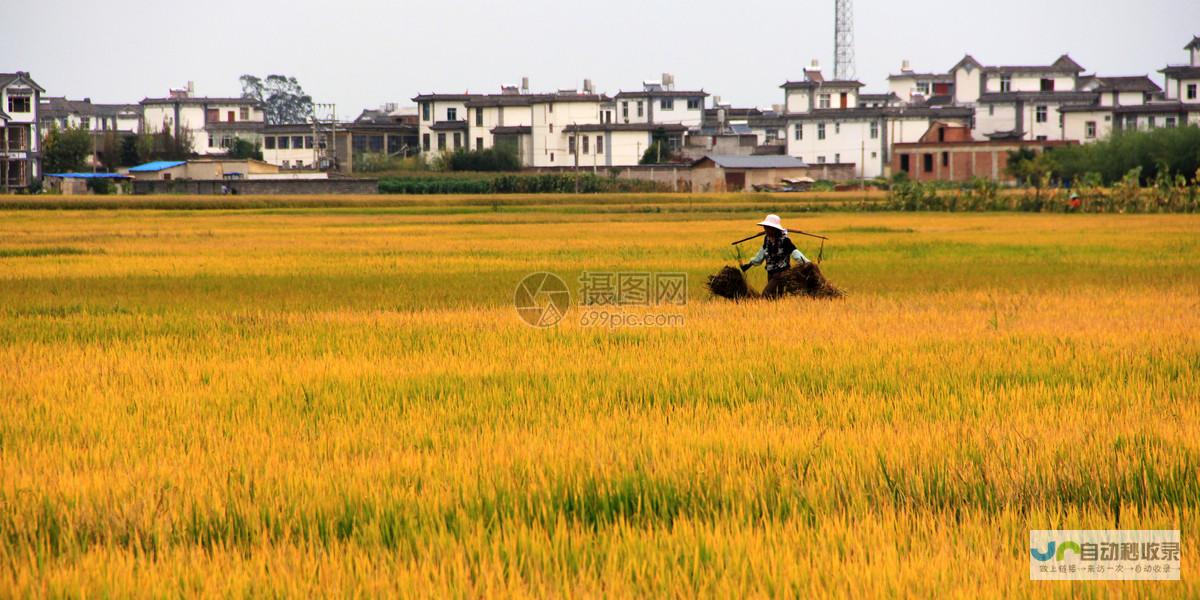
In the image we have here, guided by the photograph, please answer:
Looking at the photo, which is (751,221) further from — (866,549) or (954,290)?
(866,549)

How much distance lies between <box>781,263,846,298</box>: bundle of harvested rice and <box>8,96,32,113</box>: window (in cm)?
7631

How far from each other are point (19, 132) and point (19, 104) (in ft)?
6.71

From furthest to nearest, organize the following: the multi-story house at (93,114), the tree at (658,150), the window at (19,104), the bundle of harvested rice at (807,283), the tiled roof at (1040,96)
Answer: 1. the multi-story house at (93,114)
2. the tiled roof at (1040,96)
3. the tree at (658,150)
4. the window at (19,104)
5. the bundle of harvested rice at (807,283)

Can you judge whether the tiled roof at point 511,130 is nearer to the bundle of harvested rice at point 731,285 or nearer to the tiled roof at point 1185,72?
the tiled roof at point 1185,72

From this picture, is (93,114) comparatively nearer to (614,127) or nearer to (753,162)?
(614,127)

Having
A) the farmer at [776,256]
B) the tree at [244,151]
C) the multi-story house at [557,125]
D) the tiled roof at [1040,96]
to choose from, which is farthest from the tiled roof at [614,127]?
the farmer at [776,256]

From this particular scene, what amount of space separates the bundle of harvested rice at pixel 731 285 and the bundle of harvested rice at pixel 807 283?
1.57 feet

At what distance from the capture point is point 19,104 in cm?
7975

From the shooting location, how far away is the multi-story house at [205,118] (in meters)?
114

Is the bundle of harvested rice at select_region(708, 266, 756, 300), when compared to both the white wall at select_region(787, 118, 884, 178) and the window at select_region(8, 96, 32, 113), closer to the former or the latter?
the window at select_region(8, 96, 32, 113)

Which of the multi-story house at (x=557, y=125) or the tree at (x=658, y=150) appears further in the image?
the multi-story house at (x=557, y=125)

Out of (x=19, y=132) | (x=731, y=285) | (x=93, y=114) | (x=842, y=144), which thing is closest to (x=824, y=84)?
(x=842, y=144)

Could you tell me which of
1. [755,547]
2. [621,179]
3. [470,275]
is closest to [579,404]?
[755,547]

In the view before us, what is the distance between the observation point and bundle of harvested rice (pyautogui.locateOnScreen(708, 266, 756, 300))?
44.8 feet
